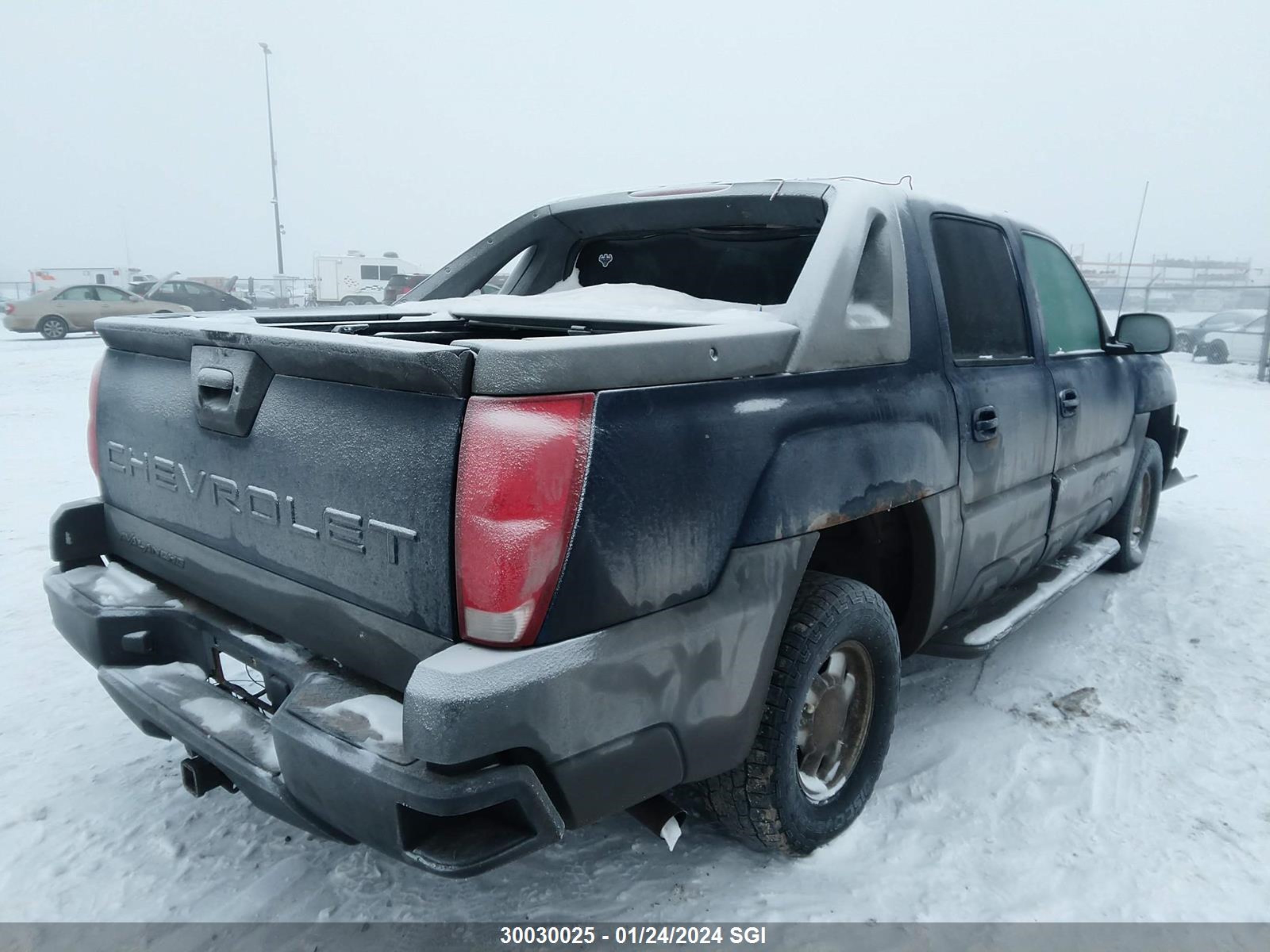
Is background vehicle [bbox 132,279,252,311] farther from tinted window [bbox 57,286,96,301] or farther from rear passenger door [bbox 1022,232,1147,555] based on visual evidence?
rear passenger door [bbox 1022,232,1147,555]

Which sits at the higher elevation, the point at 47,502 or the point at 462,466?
the point at 462,466

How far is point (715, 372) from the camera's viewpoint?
1.89 metres

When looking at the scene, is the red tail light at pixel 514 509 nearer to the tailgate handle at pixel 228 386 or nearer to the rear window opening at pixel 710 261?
the tailgate handle at pixel 228 386

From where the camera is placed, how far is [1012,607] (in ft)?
10.9

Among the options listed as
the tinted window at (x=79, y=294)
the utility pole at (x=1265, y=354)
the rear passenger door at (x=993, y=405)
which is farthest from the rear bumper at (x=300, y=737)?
the tinted window at (x=79, y=294)

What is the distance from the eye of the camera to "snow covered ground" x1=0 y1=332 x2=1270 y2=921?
2.25 meters

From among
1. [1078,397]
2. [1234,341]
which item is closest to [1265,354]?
[1234,341]

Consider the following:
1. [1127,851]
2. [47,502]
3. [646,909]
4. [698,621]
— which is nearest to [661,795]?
[646,909]

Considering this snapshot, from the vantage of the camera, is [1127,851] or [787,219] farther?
[787,219]

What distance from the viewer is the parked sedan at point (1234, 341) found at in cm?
1745

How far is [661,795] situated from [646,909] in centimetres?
28

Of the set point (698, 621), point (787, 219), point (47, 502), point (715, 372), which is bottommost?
point (47, 502)

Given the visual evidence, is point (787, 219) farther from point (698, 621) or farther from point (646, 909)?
point (646, 909)

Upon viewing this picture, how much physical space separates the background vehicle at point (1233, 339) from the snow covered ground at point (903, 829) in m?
16.7
